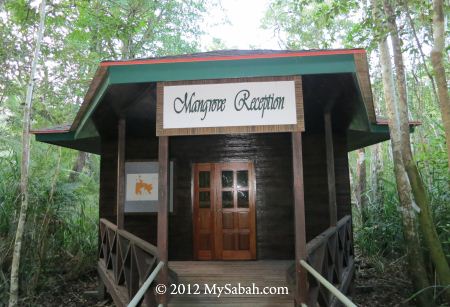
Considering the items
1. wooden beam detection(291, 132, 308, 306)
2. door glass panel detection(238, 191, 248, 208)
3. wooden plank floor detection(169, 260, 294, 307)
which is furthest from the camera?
door glass panel detection(238, 191, 248, 208)

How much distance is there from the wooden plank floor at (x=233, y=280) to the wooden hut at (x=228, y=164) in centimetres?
2

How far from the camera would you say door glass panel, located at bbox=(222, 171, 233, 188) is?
21.2ft

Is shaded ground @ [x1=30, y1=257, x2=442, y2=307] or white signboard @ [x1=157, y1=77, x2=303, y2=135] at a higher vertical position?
white signboard @ [x1=157, y1=77, x2=303, y2=135]

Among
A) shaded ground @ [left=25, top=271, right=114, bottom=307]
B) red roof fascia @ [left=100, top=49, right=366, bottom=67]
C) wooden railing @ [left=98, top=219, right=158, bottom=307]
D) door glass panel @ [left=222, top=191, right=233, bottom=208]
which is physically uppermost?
red roof fascia @ [left=100, top=49, right=366, bottom=67]

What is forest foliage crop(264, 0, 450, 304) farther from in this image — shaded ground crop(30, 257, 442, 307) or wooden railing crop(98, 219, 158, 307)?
wooden railing crop(98, 219, 158, 307)

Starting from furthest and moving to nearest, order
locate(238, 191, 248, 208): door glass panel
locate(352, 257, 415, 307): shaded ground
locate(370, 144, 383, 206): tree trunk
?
1. locate(370, 144, 383, 206): tree trunk
2. locate(238, 191, 248, 208): door glass panel
3. locate(352, 257, 415, 307): shaded ground

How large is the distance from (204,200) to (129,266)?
91.5 inches

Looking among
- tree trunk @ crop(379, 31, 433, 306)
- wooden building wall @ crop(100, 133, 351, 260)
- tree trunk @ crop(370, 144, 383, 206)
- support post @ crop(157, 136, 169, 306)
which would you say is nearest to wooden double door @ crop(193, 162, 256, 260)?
wooden building wall @ crop(100, 133, 351, 260)

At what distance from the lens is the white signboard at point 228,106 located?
335 centimetres

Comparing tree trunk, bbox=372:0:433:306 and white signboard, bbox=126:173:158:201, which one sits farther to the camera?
white signboard, bbox=126:173:158:201

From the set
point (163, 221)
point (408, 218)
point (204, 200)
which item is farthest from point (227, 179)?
point (163, 221)

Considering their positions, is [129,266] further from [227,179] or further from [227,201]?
[227,179]

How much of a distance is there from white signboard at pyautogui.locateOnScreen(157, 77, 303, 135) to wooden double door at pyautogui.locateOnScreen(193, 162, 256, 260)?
122 inches

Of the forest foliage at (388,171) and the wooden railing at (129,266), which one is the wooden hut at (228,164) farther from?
the forest foliage at (388,171)
